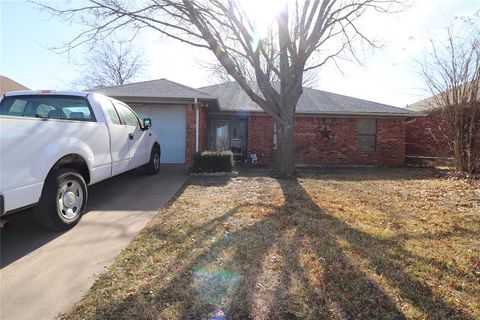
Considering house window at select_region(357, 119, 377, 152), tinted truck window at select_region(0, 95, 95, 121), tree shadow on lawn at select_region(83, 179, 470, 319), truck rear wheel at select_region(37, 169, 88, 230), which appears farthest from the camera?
house window at select_region(357, 119, 377, 152)

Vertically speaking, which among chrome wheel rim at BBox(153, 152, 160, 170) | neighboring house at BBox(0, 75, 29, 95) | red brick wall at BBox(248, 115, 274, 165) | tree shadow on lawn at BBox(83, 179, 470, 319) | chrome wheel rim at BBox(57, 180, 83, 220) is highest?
neighboring house at BBox(0, 75, 29, 95)

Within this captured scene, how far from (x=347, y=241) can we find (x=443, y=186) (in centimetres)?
634

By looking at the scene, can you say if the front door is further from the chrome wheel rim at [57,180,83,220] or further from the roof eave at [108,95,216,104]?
the chrome wheel rim at [57,180,83,220]

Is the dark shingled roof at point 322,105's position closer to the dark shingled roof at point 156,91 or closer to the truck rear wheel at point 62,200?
the dark shingled roof at point 156,91

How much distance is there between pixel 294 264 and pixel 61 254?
2.56m

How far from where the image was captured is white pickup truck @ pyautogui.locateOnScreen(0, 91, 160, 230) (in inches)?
127

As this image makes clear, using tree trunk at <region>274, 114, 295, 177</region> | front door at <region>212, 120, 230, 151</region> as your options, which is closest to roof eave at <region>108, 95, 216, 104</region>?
tree trunk at <region>274, 114, 295, 177</region>

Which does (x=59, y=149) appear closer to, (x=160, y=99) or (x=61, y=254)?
(x=61, y=254)

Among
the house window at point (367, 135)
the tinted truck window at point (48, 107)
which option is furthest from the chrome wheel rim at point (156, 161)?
the house window at point (367, 135)

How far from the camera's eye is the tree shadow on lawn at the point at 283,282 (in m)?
2.49

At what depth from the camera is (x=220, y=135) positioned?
14664 mm

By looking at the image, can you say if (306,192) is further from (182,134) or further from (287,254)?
(182,134)

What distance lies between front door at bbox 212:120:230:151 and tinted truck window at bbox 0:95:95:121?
9421 mm

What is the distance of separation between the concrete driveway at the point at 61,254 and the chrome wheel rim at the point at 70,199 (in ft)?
0.78
